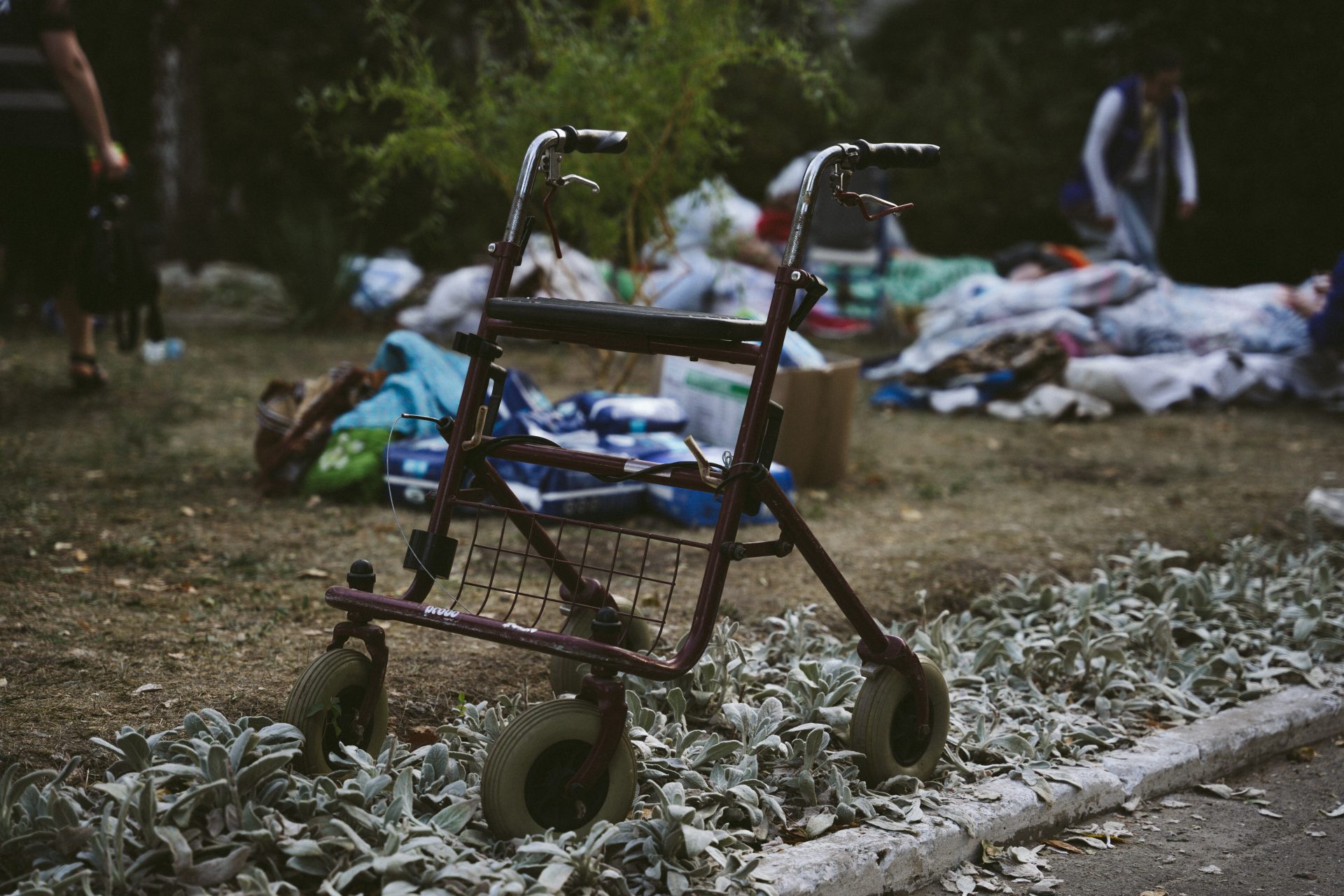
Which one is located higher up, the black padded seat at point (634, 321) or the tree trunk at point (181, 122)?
the tree trunk at point (181, 122)

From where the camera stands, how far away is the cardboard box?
5.38 metres

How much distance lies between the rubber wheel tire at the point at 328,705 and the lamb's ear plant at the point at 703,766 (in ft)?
0.12

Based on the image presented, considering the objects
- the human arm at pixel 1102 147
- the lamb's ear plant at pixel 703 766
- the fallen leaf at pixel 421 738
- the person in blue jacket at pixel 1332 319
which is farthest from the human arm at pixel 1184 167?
the fallen leaf at pixel 421 738

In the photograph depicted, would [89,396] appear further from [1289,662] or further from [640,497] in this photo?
[1289,662]

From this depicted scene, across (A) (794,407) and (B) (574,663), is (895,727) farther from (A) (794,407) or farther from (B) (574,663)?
(A) (794,407)

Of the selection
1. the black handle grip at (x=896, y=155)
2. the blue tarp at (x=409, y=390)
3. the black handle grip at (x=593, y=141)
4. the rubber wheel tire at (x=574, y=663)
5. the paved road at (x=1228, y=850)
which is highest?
the black handle grip at (x=896, y=155)

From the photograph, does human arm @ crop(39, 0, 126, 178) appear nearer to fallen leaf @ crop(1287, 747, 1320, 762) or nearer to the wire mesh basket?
the wire mesh basket

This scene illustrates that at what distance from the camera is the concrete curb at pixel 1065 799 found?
2.42 meters

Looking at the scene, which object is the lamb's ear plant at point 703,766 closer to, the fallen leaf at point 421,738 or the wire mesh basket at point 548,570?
the fallen leaf at point 421,738

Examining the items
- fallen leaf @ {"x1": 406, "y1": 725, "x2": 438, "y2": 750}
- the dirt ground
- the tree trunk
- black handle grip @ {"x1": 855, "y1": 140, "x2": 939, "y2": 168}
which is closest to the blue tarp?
the dirt ground

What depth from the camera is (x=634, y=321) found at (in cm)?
242

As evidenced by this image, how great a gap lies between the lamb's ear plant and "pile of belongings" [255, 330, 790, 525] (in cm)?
120

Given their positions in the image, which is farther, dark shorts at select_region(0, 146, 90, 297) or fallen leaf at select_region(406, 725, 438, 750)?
dark shorts at select_region(0, 146, 90, 297)

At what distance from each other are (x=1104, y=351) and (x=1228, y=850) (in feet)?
20.1
